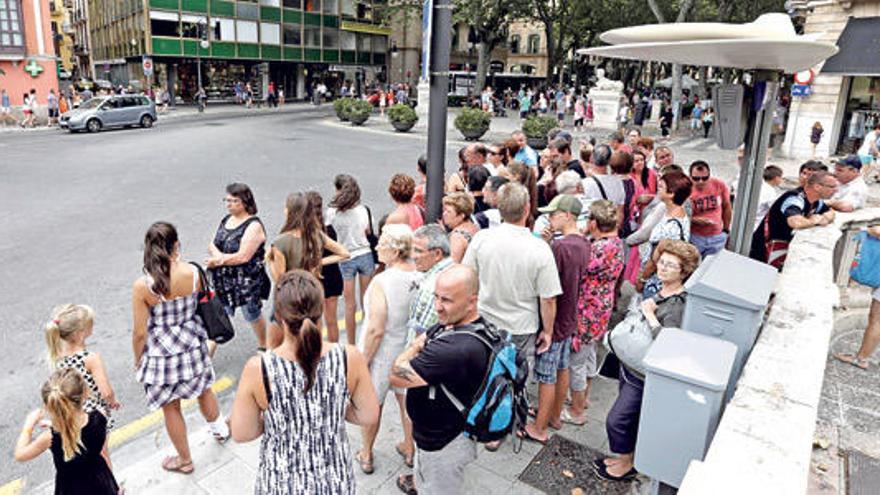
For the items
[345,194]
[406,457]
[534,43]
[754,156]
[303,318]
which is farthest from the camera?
[534,43]

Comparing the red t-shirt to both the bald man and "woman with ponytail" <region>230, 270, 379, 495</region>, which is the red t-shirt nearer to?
the bald man

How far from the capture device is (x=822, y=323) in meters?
3.44

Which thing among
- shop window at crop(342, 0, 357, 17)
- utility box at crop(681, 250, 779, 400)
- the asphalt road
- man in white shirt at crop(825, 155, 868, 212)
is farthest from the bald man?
shop window at crop(342, 0, 357, 17)

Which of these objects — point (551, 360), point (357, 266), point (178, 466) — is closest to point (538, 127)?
point (357, 266)

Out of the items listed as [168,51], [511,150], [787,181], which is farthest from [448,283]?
[168,51]

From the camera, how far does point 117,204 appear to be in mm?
11312

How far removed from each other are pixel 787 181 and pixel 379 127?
1721 centimetres

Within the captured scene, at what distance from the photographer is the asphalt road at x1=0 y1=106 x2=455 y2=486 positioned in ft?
17.9

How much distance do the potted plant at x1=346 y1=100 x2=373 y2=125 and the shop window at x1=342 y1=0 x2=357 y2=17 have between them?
81.2 ft

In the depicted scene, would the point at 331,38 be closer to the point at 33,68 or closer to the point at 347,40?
the point at 347,40

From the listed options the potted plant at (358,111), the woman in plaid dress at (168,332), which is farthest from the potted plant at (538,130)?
the woman in plaid dress at (168,332)

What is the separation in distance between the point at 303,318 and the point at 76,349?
1.73m

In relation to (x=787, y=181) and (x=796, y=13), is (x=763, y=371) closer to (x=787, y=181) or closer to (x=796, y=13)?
(x=787, y=181)

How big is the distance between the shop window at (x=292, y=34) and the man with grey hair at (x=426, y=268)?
4470cm
